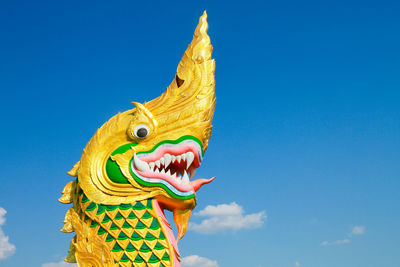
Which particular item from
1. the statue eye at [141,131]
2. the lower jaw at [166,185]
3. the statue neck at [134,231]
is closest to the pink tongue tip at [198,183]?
the lower jaw at [166,185]

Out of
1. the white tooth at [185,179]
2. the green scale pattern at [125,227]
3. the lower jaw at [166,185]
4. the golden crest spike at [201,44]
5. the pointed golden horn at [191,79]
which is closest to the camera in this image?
the green scale pattern at [125,227]

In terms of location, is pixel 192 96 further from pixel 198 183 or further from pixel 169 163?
pixel 198 183

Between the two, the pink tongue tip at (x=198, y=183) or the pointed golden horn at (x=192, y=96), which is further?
the pink tongue tip at (x=198, y=183)

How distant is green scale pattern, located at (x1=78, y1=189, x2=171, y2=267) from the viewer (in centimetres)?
655

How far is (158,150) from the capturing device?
7133 mm

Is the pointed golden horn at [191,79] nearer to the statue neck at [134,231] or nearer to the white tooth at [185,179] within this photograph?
the white tooth at [185,179]

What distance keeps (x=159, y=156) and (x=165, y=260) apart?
4.69 ft

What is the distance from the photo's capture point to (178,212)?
7.32 m

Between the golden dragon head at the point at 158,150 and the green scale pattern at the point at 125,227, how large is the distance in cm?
11

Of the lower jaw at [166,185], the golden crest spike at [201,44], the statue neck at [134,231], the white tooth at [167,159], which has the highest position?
the golden crest spike at [201,44]

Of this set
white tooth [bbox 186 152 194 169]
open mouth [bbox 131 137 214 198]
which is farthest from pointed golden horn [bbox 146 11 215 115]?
white tooth [bbox 186 152 194 169]

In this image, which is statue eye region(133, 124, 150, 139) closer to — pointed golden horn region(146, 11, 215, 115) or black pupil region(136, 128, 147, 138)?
black pupil region(136, 128, 147, 138)

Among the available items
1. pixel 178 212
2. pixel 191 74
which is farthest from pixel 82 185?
pixel 191 74

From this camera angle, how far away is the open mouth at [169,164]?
7.00m
